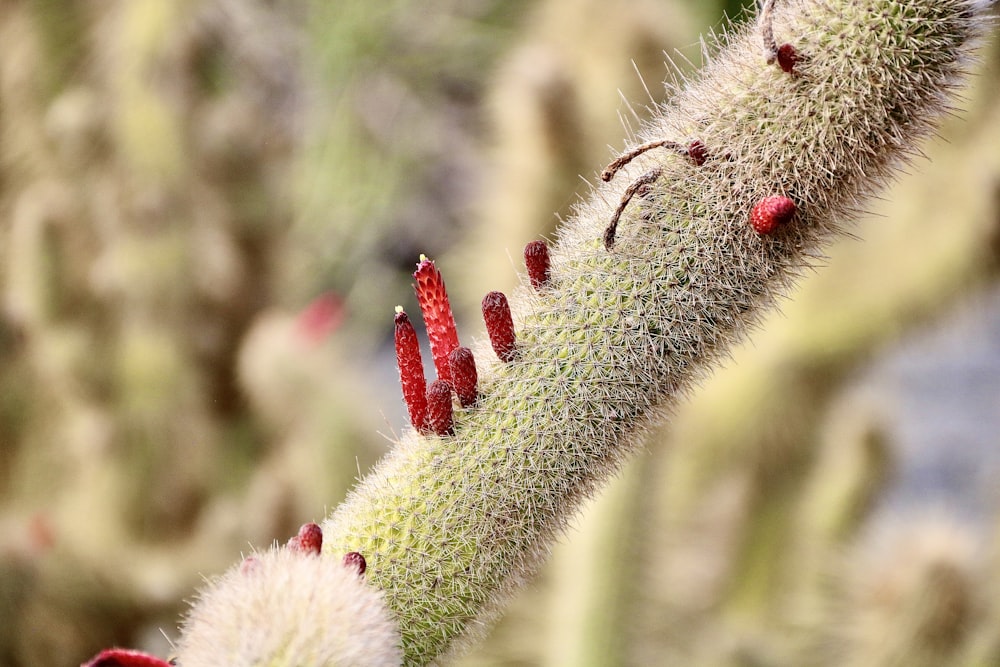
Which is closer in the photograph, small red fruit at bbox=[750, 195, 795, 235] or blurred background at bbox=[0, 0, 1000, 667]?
small red fruit at bbox=[750, 195, 795, 235]

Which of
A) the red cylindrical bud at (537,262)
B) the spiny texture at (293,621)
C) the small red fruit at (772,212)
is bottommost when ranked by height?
the spiny texture at (293,621)

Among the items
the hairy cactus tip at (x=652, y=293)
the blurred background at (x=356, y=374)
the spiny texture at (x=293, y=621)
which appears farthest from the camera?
the blurred background at (x=356, y=374)

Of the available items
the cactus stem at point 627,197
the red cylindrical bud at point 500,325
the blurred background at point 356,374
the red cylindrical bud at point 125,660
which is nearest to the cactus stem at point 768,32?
the cactus stem at point 627,197

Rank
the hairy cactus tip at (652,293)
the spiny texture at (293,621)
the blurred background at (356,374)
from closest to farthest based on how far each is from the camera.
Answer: the spiny texture at (293,621) < the hairy cactus tip at (652,293) < the blurred background at (356,374)

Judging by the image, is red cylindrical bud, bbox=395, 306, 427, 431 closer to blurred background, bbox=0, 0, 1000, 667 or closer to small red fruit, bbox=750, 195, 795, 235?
small red fruit, bbox=750, 195, 795, 235

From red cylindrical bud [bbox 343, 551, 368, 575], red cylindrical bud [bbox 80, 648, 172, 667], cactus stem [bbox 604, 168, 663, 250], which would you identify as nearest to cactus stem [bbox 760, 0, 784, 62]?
cactus stem [bbox 604, 168, 663, 250]

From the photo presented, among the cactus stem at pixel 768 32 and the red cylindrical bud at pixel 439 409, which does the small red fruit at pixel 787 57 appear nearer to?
the cactus stem at pixel 768 32

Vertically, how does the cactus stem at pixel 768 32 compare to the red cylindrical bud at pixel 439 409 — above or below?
above
